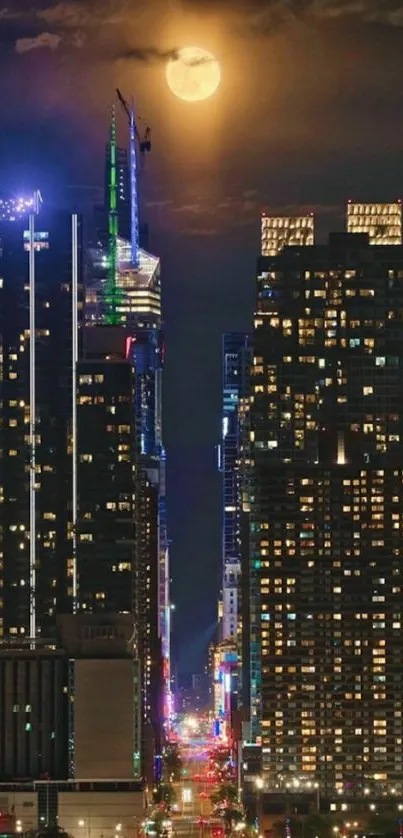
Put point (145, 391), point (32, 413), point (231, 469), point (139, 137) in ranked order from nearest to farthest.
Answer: point (139, 137), point (32, 413), point (145, 391), point (231, 469)

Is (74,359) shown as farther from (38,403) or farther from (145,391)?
(145,391)

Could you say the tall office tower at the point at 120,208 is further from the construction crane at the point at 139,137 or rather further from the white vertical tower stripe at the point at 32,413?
the construction crane at the point at 139,137

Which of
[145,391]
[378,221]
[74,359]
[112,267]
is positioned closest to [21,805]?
[74,359]

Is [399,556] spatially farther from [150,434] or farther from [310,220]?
[150,434]

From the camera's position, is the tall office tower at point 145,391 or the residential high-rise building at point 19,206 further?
the tall office tower at point 145,391

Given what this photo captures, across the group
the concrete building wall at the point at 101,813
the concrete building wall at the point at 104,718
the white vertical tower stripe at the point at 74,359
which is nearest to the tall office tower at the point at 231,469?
the white vertical tower stripe at the point at 74,359

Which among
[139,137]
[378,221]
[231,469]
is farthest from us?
[231,469]

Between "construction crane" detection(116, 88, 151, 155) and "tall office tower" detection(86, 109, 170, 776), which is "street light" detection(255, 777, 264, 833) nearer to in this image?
"tall office tower" detection(86, 109, 170, 776)

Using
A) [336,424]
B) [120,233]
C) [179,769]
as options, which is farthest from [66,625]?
[120,233]
